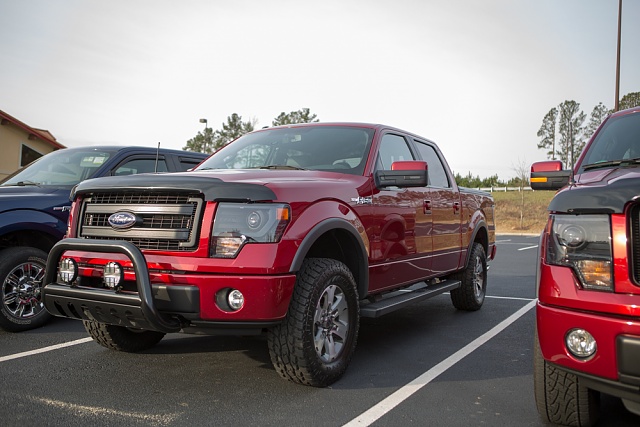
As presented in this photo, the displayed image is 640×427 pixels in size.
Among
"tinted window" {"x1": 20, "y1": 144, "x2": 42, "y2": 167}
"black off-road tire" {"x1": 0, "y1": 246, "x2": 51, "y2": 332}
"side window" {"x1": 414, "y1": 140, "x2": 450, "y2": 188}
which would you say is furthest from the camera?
"tinted window" {"x1": 20, "y1": 144, "x2": 42, "y2": 167}

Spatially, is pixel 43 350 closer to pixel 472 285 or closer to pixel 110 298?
pixel 110 298

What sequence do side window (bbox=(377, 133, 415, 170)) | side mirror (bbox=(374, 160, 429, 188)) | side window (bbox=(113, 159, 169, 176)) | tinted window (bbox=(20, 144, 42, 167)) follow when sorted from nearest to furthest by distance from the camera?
1. side mirror (bbox=(374, 160, 429, 188))
2. side window (bbox=(377, 133, 415, 170))
3. side window (bbox=(113, 159, 169, 176))
4. tinted window (bbox=(20, 144, 42, 167))

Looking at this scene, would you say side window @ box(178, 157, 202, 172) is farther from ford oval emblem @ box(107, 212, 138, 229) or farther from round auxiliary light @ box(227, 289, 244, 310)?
round auxiliary light @ box(227, 289, 244, 310)

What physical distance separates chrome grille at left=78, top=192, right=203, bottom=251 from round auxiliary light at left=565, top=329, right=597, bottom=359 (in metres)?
2.12

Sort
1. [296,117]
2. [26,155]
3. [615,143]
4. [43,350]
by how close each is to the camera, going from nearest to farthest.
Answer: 1. [615,143]
2. [43,350]
3. [26,155]
4. [296,117]

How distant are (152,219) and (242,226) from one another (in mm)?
649

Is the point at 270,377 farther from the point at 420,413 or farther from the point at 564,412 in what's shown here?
the point at 564,412

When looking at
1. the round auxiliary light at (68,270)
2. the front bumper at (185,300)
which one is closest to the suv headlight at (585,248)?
the front bumper at (185,300)

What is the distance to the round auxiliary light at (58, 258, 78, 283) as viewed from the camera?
142 inches

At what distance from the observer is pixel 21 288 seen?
204 inches

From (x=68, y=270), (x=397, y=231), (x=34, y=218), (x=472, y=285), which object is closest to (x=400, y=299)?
(x=397, y=231)

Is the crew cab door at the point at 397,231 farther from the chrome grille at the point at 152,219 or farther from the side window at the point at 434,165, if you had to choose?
the chrome grille at the point at 152,219

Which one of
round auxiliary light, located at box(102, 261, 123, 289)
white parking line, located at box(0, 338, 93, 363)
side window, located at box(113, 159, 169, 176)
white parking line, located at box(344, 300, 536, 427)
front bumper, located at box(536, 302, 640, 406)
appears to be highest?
side window, located at box(113, 159, 169, 176)

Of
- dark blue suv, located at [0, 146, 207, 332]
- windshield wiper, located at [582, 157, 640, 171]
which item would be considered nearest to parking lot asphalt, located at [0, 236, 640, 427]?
dark blue suv, located at [0, 146, 207, 332]
